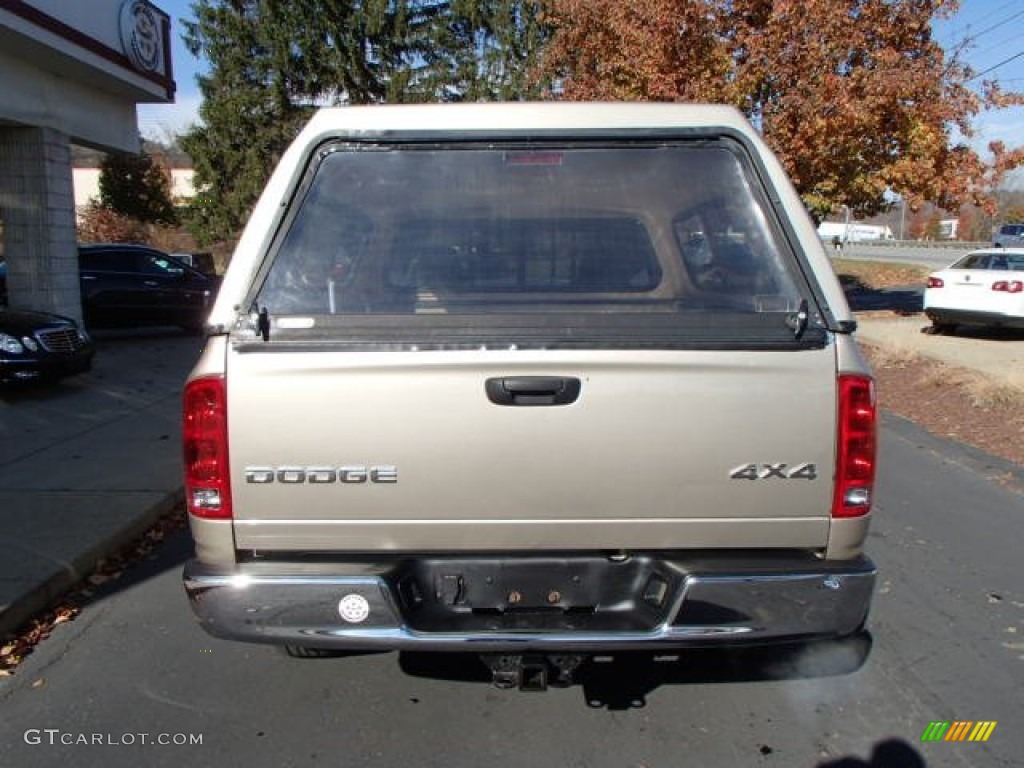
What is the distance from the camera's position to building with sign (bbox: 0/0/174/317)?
1143 cm

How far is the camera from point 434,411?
2547mm

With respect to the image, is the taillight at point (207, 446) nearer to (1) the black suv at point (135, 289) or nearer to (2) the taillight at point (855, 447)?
(2) the taillight at point (855, 447)

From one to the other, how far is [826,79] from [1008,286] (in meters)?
4.32

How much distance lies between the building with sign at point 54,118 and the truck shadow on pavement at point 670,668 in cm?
1067

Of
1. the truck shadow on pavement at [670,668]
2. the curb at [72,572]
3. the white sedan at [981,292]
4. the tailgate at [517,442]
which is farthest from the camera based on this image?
the white sedan at [981,292]

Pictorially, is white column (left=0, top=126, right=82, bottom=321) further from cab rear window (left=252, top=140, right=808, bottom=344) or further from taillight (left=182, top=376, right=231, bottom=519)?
taillight (left=182, top=376, right=231, bottom=519)

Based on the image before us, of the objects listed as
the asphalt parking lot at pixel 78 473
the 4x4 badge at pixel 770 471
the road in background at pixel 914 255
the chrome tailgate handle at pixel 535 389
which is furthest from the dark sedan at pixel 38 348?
the road in background at pixel 914 255

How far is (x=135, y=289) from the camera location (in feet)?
50.7

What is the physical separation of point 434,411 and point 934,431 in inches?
281

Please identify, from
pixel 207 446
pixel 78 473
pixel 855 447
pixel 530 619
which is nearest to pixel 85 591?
pixel 78 473

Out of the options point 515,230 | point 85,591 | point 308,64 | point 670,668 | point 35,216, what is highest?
point 308,64

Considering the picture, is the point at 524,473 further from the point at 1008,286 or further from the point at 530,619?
the point at 1008,286

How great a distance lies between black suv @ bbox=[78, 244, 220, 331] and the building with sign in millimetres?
2233

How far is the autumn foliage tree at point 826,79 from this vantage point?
44.3 ft
